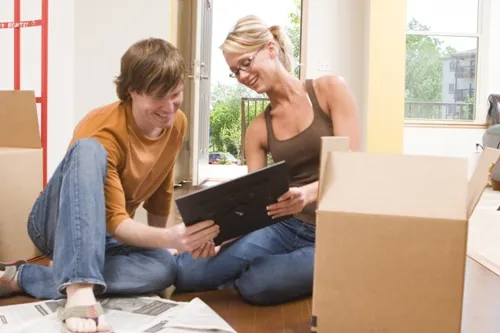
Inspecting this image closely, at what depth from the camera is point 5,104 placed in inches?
75.5

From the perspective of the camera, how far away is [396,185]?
1.00 metres

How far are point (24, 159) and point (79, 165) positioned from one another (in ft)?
2.36

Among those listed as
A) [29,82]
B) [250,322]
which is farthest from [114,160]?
[29,82]

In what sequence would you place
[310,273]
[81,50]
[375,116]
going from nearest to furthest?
[310,273] < [81,50] < [375,116]

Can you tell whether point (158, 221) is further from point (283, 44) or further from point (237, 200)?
point (283, 44)

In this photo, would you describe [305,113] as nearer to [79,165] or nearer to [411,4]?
[79,165]

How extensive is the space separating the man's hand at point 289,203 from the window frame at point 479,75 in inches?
160

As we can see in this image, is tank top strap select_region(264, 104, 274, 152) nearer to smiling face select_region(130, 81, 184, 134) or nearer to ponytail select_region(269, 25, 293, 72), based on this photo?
ponytail select_region(269, 25, 293, 72)

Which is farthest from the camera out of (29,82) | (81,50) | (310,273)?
(81,50)

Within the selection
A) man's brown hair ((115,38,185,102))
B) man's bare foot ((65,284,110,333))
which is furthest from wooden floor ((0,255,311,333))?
man's brown hair ((115,38,185,102))

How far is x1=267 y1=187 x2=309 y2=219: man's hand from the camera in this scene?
1.30m

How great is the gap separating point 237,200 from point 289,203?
14cm

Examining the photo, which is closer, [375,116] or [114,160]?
[114,160]

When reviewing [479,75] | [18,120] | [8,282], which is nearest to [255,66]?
[8,282]
